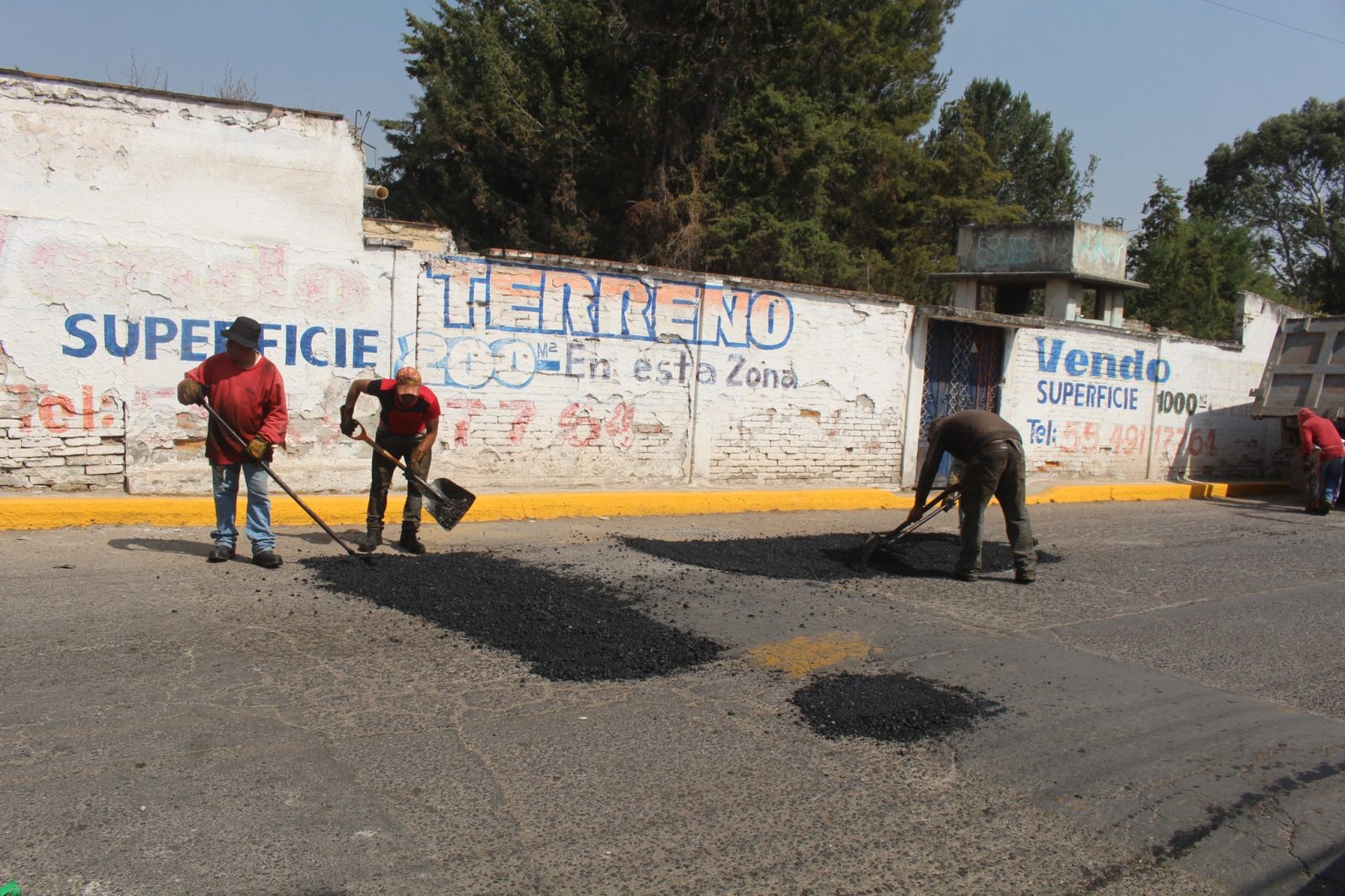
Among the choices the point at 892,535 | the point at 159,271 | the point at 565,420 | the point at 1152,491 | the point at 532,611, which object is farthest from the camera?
the point at 1152,491

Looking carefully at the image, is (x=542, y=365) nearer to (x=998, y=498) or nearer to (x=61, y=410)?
(x=61, y=410)

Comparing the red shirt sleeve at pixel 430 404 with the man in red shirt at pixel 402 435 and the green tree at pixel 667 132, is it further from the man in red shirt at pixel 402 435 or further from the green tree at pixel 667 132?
the green tree at pixel 667 132

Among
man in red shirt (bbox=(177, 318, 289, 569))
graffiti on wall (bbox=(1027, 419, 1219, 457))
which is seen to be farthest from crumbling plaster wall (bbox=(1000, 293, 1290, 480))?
man in red shirt (bbox=(177, 318, 289, 569))

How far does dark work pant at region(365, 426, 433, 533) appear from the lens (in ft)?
25.5

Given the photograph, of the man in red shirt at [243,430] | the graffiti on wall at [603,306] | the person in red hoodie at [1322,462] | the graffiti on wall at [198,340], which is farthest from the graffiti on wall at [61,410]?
the person in red hoodie at [1322,462]

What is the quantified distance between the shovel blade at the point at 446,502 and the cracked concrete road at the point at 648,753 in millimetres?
1214

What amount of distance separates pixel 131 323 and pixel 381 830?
7406 millimetres

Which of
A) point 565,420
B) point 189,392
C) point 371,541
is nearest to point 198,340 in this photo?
point 189,392

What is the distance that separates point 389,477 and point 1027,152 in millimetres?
41085

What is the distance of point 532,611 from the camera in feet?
19.8

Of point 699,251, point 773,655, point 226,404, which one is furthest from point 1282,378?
point 226,404

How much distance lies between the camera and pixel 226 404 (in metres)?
6.96

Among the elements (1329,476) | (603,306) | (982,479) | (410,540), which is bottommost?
(410,540)

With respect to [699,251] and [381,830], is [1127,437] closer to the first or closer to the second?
[699,251]
